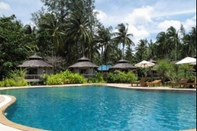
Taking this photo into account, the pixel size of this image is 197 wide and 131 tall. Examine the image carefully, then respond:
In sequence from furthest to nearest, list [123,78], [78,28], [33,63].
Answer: [78,28], [123,78], [33,63]

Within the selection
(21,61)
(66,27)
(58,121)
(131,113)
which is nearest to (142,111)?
(131,113)

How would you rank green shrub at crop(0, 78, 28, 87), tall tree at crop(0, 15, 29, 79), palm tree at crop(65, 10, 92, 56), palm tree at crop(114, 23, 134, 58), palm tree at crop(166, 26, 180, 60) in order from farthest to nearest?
palm tree at crop(166, 26, 180, 60) → palm tree at crop(114, 23, 134, 58) → palm tree at crop(65, 10, 92, 56) → tall tree at crop(0, 15, 29, 79) → green shrub at crop(0, 78, 28, 87)

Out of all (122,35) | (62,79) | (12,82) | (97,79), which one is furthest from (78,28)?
(12,82)

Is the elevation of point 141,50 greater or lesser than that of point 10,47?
greater

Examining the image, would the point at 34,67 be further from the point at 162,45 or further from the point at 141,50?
the point at 162,45

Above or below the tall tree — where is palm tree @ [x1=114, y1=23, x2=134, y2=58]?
above

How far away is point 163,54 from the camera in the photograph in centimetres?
5422

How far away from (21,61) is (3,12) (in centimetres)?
845

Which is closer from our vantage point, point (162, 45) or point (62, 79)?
point (62, 79)

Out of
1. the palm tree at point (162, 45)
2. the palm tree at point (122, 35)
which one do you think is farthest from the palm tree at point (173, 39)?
the palm tree at point (122, 35)

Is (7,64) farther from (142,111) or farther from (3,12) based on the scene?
(142,111)

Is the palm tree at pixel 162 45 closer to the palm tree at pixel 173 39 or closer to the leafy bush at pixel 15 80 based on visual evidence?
the palm tree at pixel 173 39

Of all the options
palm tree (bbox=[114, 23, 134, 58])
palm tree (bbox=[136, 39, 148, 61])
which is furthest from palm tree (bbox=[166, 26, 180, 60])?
palm tree (bbox=[114, 23, 134, 58])

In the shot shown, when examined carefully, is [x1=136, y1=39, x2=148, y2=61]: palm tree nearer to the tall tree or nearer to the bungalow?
the bungalow
